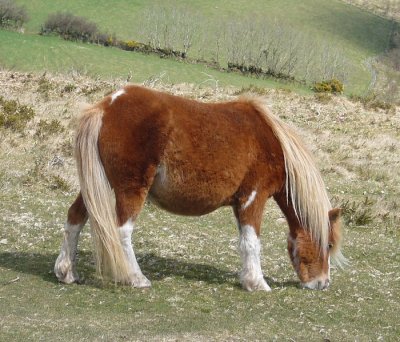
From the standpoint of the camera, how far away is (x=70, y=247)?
22.9ft

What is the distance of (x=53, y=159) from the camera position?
13.1m

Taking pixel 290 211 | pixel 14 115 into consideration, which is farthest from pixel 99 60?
pixel 290 211

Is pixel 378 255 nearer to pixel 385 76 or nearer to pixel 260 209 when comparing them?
pixel 260 209

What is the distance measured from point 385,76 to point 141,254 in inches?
2377

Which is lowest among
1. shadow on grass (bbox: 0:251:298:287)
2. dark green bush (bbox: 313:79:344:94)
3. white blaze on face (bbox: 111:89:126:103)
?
dark green bush (bbox: 313:79:344:94)

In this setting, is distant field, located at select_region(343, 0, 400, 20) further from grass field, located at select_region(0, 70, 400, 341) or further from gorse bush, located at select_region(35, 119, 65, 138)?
gorse bush, located at select_region(35, 119, 65, 138)

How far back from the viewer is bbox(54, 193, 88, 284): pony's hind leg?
6.95 m

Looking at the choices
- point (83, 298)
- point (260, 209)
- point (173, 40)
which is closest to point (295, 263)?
point (260, 209)

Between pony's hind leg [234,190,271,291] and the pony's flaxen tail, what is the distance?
1.38 meters

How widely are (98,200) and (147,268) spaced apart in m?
1.57

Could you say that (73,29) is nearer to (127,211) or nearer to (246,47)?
(246,47)

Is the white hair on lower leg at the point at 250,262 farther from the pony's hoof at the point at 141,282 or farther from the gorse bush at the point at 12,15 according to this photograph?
the gorse bush at the point at 12,15

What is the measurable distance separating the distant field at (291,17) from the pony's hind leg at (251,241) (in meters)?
51.1

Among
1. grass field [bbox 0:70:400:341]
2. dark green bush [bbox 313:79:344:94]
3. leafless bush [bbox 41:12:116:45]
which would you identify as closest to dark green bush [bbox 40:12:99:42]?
leafless bush [bbox 41:12:116:45]
